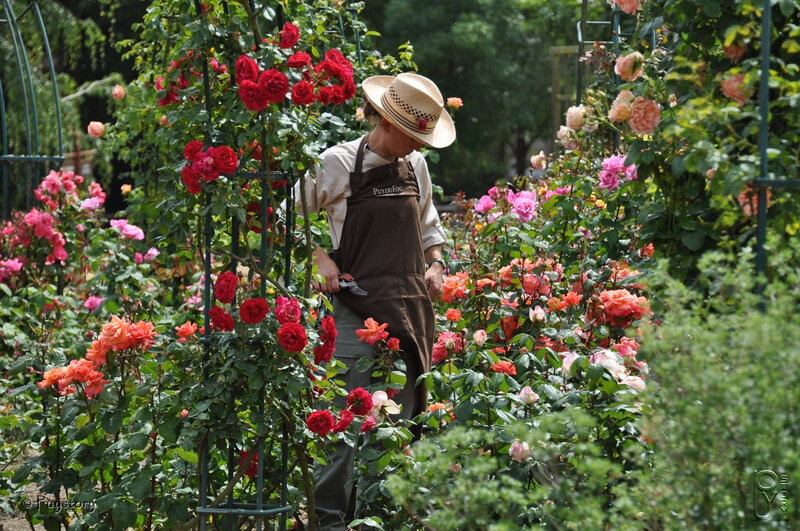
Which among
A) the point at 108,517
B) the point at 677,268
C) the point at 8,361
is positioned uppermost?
the point at 677,268

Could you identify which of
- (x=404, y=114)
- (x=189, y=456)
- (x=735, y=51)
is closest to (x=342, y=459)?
(x=189, y=456)

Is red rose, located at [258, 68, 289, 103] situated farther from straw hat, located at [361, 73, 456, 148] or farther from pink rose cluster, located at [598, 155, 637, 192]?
pink rose cluster, located at [598, 155, 637, 192]

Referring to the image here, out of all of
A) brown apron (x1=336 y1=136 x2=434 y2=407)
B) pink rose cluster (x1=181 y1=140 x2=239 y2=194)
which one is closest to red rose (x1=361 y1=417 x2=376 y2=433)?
brown apron (x1=336 y1=136 x2=434 y2=407)

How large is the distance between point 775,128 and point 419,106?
4.14 feet

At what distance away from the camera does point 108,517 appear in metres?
2.97

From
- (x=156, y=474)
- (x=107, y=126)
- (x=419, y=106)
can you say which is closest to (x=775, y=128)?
(x=419, y=106)

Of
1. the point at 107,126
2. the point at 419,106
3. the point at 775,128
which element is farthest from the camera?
the point at 107,126

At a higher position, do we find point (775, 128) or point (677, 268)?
point (775, 128)

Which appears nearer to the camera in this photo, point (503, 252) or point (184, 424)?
point (184, 424)

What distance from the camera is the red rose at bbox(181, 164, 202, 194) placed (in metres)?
2.64

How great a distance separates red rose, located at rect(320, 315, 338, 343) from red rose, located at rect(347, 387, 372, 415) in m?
0.20

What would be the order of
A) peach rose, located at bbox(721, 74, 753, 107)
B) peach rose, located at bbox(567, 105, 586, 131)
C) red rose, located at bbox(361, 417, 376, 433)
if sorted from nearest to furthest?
peach rose, located at bbox(721, 74, 753, 107) < red rose, located at bbox(361, 417, 376, 433) < peach rose, located at bbox(567, 105, 586, 131)

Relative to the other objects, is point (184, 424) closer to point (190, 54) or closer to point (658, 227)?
point (190, 54)

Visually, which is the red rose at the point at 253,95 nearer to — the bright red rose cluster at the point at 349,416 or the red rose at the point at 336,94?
the red rose at the point at 336,94
